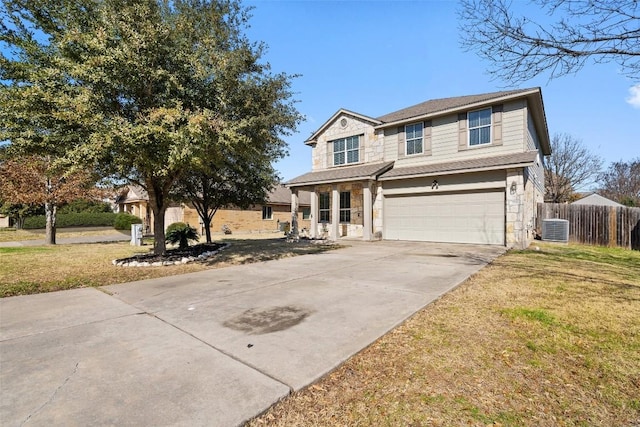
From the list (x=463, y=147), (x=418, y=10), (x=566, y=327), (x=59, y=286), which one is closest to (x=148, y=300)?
(x=59, y=286)

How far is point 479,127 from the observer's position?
43.2ft

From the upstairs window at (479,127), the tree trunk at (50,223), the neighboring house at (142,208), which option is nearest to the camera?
the upstairs window at (479,127)

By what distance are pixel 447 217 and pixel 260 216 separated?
1800 cm

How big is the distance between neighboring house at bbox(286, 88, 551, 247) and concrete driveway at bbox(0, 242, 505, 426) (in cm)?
702

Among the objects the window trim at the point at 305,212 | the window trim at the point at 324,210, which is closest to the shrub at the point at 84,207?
the window trim at the point at 305,212

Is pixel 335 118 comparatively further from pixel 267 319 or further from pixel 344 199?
pixel 267 319

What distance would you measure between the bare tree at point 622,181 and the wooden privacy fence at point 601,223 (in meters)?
34.3

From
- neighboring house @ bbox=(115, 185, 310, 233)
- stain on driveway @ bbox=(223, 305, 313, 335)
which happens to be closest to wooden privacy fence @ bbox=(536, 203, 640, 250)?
stain on driveway @ bbox=(223, 305, 313, 335)

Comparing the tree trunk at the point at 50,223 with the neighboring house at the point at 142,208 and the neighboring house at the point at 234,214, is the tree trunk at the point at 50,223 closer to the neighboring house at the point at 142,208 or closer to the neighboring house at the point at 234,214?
the neighboring house at the point at 234,214

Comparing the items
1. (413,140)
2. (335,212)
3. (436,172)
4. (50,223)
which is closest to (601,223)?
(436,172)

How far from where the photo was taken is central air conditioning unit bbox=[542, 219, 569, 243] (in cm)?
1424

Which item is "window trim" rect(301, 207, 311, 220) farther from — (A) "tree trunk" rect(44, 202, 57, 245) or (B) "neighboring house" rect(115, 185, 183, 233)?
(A) "tree trunk" rect(44, 202, 57, 245)

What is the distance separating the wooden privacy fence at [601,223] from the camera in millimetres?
13750

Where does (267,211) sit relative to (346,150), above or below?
below
